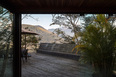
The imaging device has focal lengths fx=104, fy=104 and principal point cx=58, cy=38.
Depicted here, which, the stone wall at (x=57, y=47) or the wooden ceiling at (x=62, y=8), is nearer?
the wooden ceiling at (x=62, y=8)

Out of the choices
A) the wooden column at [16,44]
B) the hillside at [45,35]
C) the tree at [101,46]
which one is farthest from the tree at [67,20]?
the wooden column at [16,44]

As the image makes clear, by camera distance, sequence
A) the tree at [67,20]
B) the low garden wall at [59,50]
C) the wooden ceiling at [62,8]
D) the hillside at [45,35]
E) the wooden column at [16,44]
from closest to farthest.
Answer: the wooden ceiling at [62,8] → the wooden column at [16,44] → the low garden wall at [59,50] → the tree at [67,20] → the hillside at [45,35]

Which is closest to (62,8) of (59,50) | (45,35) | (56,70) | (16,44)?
(16,44)

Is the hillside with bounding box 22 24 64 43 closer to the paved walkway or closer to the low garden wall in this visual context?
the low garden wall

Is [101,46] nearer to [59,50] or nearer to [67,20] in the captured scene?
[59,50]

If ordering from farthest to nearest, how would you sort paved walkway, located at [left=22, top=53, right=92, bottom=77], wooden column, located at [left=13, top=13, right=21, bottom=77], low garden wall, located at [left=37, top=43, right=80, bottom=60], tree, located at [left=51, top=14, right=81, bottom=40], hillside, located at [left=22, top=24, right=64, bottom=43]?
hillside, located at [left=22, top=24, right=64, bottom=43]
tree, located at [left=51, top=14, right=81, bottom=40]
low garden wall, located at [left=37, top=43, right=80, bottom=60]
paved walkway, located at [left=22, top=53, right=92, bottom=77]
wooden column, located at [left=13, top=13, right=21, bottom=77]

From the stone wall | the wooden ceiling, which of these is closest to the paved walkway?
the wooden ceiling

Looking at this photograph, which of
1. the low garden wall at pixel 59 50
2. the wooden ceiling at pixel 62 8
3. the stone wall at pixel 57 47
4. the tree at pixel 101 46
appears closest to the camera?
the wooden ceiling at pixel 62 8

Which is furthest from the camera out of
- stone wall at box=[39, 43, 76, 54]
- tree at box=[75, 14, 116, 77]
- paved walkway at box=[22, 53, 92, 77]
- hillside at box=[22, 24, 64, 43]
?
hillside at box=[22, 24, 64, 43]

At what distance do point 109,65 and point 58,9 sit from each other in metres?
1.99

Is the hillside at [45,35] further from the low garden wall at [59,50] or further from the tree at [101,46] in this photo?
the tree at [101,46]

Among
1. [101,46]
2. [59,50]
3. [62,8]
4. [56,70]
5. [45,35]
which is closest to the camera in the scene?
[62,8]

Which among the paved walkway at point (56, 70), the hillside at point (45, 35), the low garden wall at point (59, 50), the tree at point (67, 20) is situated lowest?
the paved walkway at point (56, 70)

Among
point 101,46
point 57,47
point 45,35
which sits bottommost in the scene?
point 57,47
